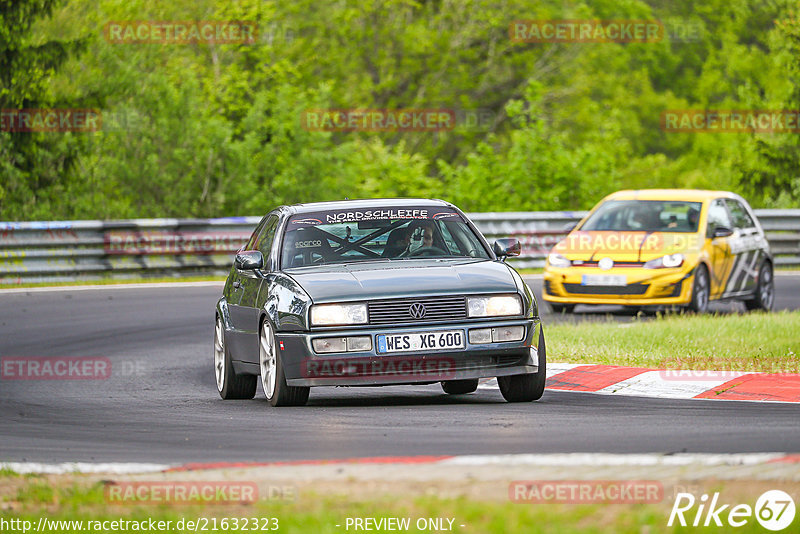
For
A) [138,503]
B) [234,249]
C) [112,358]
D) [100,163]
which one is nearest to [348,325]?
[138,503]

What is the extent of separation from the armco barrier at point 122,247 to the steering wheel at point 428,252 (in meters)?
10.6

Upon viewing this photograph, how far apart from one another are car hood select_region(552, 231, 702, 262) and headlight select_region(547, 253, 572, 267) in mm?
52

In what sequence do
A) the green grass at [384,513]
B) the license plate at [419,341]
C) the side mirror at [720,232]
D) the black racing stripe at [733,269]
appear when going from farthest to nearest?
the black racing stripe at [733,269], the side mirror at [720,232], the license plate at [419,341], the green grass at [384,513]

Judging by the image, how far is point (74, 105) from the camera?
99.7ft

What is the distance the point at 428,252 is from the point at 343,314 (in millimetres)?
1415

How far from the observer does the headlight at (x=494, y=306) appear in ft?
32.3

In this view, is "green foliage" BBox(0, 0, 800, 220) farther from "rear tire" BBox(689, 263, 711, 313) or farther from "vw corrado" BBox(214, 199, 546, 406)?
"vw corrado" BBox(214, 199, 546, 406)

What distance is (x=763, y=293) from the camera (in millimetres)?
19266

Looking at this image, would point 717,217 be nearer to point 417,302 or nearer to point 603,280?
point 603,280

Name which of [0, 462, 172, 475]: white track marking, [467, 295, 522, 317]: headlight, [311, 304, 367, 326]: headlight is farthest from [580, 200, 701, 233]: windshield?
[0, 462, 172, 475]: white track marking

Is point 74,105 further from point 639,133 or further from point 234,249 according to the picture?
point 639,133

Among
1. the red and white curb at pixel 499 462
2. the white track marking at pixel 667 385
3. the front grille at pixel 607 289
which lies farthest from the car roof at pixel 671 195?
the red and white curb at pixel 499 462

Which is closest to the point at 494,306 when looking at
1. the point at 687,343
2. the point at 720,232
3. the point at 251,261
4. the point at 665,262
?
the point at 251,261

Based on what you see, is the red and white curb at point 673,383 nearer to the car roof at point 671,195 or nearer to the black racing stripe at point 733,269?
the black racing stripe at point 733,269
